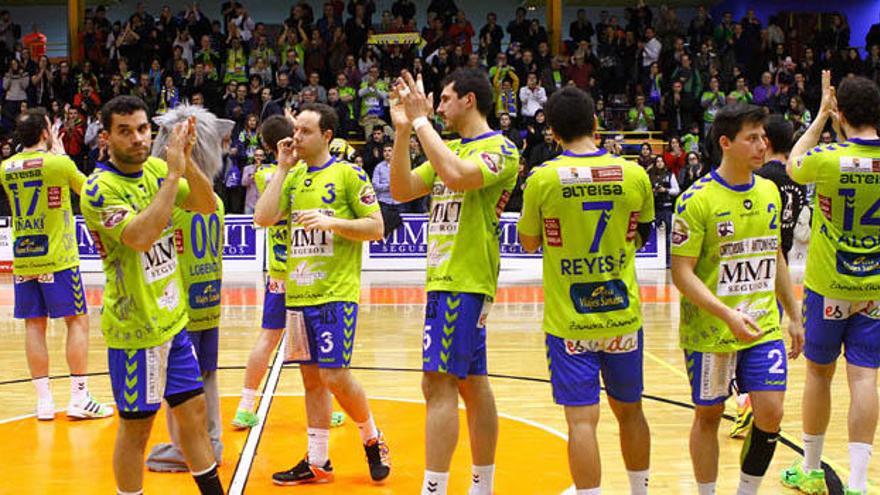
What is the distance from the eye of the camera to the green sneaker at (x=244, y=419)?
24.4 feet

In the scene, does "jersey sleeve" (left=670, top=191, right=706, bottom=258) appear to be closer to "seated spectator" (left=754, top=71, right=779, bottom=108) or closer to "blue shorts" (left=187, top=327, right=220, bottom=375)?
"blue shorts" (left=187, top=327, right=220, bottom=375)

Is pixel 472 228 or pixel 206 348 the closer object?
pixel 472 228

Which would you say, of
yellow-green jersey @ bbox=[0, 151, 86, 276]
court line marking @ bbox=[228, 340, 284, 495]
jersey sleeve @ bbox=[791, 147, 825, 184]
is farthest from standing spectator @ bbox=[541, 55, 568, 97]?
jersey sleeve @ bbox=[791, 147, 825, 184]

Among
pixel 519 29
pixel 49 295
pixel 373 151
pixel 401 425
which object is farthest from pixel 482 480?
pixel 519 29

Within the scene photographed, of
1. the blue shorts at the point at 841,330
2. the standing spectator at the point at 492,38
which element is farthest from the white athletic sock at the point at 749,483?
the standing spectator at the point at 492,38

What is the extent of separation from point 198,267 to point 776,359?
3.56m

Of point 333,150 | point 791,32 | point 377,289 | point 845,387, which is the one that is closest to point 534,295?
point 377,289

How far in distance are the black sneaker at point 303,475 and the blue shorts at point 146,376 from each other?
1414 mm

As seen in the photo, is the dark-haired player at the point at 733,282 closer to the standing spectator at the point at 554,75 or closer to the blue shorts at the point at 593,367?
the blue shorts at the point at 593,367

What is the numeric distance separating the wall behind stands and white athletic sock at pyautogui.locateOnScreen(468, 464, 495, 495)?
25372 millimetres

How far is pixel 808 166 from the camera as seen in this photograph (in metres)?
5.68

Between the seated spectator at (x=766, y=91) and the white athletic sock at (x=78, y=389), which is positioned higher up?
the seated spectator at (x=766, y=91)

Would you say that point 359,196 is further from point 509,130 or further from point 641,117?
point 641,117

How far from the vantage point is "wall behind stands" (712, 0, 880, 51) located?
28.4 m
